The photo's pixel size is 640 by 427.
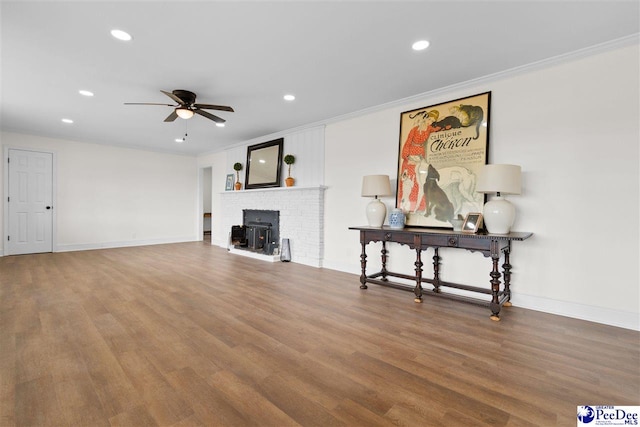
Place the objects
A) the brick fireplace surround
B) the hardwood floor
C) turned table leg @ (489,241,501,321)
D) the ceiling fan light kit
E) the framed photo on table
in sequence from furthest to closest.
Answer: the brick fireplace surround < the ceiling fan light kit < the framed photo on table < turned table leg @ (489,241,501,321) < the hardwood floor

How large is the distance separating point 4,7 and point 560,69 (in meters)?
4.84

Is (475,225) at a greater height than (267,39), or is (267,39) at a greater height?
(267,39)

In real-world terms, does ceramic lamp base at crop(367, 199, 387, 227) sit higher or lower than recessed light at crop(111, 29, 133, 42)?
lower

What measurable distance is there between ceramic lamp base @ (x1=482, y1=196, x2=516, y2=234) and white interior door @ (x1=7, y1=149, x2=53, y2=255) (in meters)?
8.29

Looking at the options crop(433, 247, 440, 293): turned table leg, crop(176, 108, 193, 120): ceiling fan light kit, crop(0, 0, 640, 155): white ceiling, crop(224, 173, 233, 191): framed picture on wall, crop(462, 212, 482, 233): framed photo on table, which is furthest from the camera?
crop(224, 173, 233, 191): framed picture on wall

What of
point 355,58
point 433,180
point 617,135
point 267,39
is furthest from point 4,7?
point 617,135

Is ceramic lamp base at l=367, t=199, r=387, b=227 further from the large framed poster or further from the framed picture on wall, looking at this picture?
the framed picture on wall

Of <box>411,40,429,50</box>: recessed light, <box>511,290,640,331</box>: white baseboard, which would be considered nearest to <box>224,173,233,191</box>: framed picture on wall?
<box>411,40,429,50</box>: recessed light

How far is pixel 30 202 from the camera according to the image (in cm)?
614

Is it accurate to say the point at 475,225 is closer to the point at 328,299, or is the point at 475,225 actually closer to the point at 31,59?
the point at 328,299

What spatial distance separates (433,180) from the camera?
371cm

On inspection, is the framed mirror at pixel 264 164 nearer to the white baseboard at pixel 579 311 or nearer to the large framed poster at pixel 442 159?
the large framed poster at pixel 442 159

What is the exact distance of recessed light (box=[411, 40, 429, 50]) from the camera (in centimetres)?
266

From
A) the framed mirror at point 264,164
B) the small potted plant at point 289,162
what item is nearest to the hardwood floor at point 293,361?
the small potted plant at point 289,162
